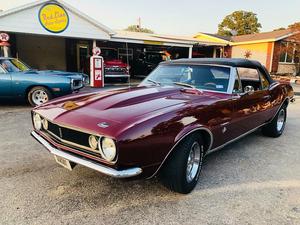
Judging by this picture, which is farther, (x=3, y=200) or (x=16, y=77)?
(x=16, y=77)

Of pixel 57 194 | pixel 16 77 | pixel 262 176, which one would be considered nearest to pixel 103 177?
pixel 57 194

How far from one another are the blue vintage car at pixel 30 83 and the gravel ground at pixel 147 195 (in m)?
3.79

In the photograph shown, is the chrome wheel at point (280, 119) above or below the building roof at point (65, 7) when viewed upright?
below

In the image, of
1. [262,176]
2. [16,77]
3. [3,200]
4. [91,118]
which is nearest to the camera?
[91,118]

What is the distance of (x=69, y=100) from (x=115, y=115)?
1.07 m

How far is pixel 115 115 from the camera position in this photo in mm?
2729

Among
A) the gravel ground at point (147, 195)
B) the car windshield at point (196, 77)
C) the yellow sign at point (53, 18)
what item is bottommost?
the gravel ground at point (147, 195)

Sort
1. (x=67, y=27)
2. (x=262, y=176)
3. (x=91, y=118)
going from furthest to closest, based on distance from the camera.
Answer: (x=67, y=27), (x=262, y=176), (x=91, y=118)

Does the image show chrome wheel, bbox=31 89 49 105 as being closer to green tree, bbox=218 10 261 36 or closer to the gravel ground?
the gravel ground

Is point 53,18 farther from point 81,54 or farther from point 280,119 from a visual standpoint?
point 280,119

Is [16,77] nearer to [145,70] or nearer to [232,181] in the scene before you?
[232,181]

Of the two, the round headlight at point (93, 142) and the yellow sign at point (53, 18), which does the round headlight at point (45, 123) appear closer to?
the round headlight at point (93, 142)

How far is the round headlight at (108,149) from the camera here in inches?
96.6

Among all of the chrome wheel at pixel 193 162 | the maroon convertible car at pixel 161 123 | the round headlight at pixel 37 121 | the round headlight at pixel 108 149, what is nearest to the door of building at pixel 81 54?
the maroon convertible car at pixel 161 123
